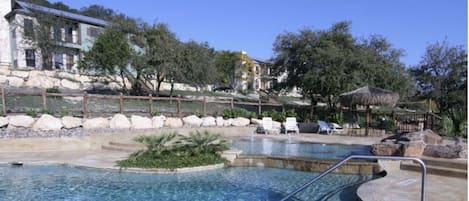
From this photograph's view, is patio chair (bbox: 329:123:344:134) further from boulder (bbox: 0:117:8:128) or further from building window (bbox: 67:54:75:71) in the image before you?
building window (bbox: 67:54:75:71)

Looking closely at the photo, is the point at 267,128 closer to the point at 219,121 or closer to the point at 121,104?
the point at 219,121

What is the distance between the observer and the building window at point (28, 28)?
30.0 meters

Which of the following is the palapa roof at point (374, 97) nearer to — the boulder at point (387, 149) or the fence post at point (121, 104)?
the boulder at point (387, 149)

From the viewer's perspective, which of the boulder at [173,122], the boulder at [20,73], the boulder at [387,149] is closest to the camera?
the boulder at [387,149]

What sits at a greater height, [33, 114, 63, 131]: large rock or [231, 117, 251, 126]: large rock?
[33, 114, 63, 131]: large rock

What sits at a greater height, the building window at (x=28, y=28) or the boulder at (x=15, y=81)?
the building window at (x=28, y=28)

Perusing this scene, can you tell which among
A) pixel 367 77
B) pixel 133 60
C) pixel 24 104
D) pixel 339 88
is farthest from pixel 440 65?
pixel 24 104

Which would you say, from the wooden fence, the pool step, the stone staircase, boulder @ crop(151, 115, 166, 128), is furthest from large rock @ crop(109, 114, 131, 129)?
the stone staircase

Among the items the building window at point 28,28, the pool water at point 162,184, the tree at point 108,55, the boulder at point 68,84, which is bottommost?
the pool water at point 162,184

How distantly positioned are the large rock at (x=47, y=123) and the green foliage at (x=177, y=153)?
5249 mm

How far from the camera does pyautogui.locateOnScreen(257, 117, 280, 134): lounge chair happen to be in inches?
636

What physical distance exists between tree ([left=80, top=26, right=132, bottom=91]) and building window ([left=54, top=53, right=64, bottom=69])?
1014 cm

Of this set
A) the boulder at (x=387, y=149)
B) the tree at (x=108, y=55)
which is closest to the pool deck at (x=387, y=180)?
the boulder at (x=387, y=149)

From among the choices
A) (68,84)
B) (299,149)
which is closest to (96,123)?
(299,149)
